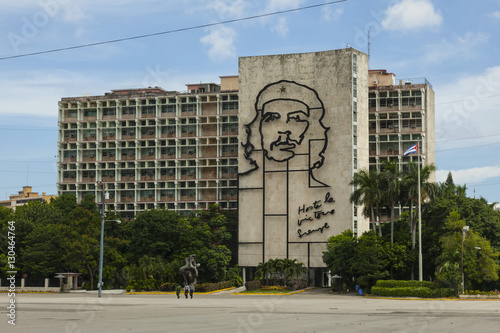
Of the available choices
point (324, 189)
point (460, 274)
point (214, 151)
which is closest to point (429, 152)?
point (324, 189)

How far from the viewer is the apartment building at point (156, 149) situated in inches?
5002

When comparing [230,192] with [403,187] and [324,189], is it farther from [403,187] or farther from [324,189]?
[403,187]

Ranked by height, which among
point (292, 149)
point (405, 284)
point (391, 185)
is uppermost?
point (292, 149)

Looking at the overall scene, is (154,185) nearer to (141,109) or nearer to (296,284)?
(141,109)

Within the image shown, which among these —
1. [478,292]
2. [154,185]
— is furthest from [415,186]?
[154,185]

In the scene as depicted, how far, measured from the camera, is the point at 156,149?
424 feet

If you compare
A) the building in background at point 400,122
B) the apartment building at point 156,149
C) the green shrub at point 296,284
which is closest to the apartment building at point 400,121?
the building in background at point 400,122

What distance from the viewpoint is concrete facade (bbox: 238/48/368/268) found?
100500mm

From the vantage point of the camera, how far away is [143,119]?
130 meters

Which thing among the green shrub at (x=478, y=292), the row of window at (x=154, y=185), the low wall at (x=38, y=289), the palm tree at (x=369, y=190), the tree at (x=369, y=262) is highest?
the row of window at (x=154, y=185)

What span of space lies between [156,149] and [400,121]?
4478 centimetres

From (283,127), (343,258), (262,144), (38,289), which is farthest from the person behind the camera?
(262,144)

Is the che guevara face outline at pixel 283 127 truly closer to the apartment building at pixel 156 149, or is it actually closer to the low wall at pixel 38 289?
the apartment building at pixel 156 149

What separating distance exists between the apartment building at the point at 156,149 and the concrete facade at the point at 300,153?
2123 centimetres
